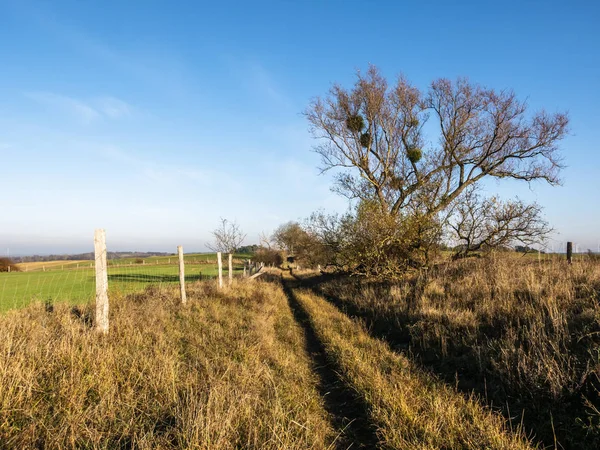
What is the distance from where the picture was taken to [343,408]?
4414mm

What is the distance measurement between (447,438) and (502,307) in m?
4.56

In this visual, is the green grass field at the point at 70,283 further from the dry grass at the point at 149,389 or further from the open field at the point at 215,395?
the open field at the point at 215,395

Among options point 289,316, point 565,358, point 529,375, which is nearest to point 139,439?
point 529,375

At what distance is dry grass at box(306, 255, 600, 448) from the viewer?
13.2 feet

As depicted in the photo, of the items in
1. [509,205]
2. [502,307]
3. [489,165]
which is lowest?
[502,307]

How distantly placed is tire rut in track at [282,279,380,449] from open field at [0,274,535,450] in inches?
0.7

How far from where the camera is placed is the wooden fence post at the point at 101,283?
619 centimetres

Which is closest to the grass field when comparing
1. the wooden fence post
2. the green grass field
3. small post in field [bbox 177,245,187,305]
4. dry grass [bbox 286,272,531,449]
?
dry grass [bbox 286,272,531,449]

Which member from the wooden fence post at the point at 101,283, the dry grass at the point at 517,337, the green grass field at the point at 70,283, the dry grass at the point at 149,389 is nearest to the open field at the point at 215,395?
the dry grass at the point at 149,389

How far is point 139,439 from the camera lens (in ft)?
10.1

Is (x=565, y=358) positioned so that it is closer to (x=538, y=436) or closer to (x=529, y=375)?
(x=529, y=375)

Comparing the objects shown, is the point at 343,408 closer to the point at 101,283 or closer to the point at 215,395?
the point at 215,395

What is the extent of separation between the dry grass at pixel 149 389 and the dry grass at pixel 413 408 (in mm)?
657

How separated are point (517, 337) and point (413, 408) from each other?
9.22 feet
